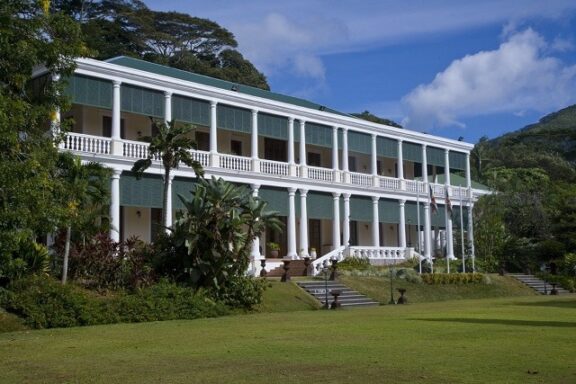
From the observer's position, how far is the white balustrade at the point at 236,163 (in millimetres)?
33250

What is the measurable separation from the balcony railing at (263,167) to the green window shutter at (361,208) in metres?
0.79

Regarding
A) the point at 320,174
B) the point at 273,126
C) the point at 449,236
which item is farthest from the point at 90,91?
the point at 449,236

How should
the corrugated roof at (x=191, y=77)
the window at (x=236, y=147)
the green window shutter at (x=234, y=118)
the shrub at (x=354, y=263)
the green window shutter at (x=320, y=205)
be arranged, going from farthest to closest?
the green window shutter at (x=320, y=205), the window at (x=236, y=147), the shrub at (x=354, y=263), the green window shutter at (x=234, y=118), the corrugated roof at (x=191, y=77)

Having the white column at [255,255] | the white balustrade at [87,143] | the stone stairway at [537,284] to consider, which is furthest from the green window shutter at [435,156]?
the white balustrade at [87,143]

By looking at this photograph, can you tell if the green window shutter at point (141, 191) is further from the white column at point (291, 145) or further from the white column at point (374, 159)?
the white column at point (374, 159)

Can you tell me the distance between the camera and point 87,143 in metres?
28.5

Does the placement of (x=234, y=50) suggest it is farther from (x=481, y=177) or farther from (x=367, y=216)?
(x=367, y=216)

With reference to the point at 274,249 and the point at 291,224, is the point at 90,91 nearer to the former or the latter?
the point at 291,224

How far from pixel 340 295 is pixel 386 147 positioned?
51.0ft

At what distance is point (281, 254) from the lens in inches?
1503

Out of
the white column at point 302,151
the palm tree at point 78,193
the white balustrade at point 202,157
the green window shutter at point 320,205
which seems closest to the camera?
the palm tree at point 78,193

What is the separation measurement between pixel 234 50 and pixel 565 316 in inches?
2049

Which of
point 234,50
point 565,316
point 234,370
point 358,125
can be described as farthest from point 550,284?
point 234,50

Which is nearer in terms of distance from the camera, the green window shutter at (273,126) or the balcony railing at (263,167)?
the balcony railing at (263,167)
